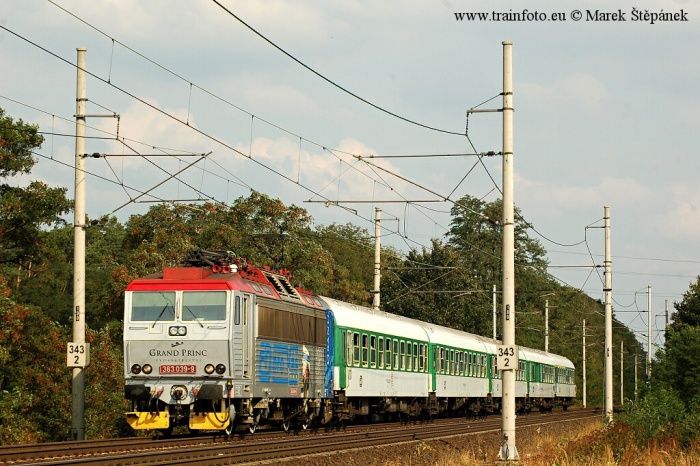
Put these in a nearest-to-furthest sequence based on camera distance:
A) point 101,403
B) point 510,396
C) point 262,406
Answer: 1. point 510,396
2. point 262,406
3. point 101,403

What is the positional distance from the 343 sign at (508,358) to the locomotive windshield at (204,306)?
239 inches

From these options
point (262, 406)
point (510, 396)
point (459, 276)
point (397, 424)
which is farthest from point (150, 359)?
point (459, 276)

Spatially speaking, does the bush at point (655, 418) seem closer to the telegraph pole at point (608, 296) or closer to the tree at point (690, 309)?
the telegraph pole at point (608, 296)

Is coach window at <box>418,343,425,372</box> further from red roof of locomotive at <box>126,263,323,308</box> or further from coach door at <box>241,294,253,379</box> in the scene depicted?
coach door at <box>241,294,253,379</box>

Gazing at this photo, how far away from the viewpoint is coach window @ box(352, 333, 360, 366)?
120ft

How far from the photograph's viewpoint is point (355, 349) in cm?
3672

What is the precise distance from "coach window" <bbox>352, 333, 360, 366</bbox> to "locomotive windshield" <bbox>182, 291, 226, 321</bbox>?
10.4 m

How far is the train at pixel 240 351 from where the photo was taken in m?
26.3

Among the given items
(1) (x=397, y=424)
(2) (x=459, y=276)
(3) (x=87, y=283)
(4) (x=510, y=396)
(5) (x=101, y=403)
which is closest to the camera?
(4) (x=510, y=396)

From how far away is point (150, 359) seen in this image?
26562 millimetres

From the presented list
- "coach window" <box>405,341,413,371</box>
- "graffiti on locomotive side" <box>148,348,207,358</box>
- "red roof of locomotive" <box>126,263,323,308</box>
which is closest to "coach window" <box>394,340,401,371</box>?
"coach window" <box>405,341,413,371</box>

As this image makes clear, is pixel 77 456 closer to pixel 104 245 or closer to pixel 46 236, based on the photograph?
pixel 46 236

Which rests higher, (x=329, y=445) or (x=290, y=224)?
(x=290, y=224)

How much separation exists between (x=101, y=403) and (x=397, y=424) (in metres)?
11.5
